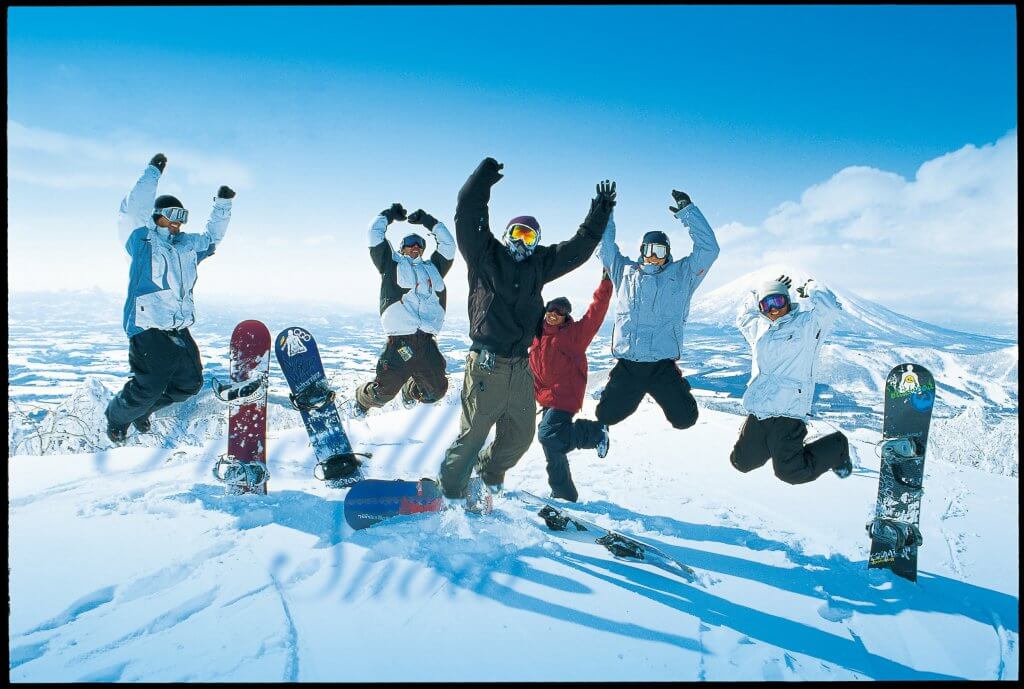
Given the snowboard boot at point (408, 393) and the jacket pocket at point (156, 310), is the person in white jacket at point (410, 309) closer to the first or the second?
the snowboard boot at point (408, 393)

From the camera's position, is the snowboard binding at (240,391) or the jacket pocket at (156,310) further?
the jacket pocket at (156,310)

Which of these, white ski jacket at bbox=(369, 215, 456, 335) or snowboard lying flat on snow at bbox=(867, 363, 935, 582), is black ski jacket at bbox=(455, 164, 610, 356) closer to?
white ski jacket at bbox=(369, 215, 456, 335)

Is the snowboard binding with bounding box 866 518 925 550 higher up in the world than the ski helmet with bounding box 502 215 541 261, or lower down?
lower down

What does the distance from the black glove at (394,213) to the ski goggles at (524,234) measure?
175cm

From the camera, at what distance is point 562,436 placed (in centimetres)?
434

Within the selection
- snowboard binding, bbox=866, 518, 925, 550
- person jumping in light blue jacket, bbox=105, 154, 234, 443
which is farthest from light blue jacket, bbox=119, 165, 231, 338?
snowboard binding, bbox=866, 518, 925, 550

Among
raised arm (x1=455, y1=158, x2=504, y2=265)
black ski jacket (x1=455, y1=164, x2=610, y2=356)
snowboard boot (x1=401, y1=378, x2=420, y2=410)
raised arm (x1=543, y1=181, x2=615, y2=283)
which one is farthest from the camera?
snowboard boot (x1=401, y1=378, x2=420, y2=410)

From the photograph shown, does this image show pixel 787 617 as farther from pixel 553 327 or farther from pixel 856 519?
pixel 553 327

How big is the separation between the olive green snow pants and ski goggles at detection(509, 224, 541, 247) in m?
0.94

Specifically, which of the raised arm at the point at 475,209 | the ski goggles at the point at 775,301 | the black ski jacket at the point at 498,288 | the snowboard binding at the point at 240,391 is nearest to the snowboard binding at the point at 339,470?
the snowboard binding at the point at 240,391

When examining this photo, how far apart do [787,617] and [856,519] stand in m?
2.01

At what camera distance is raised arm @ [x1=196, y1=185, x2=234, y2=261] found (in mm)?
4695

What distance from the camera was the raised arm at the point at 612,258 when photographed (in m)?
4.56

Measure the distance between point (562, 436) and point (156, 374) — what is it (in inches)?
152
